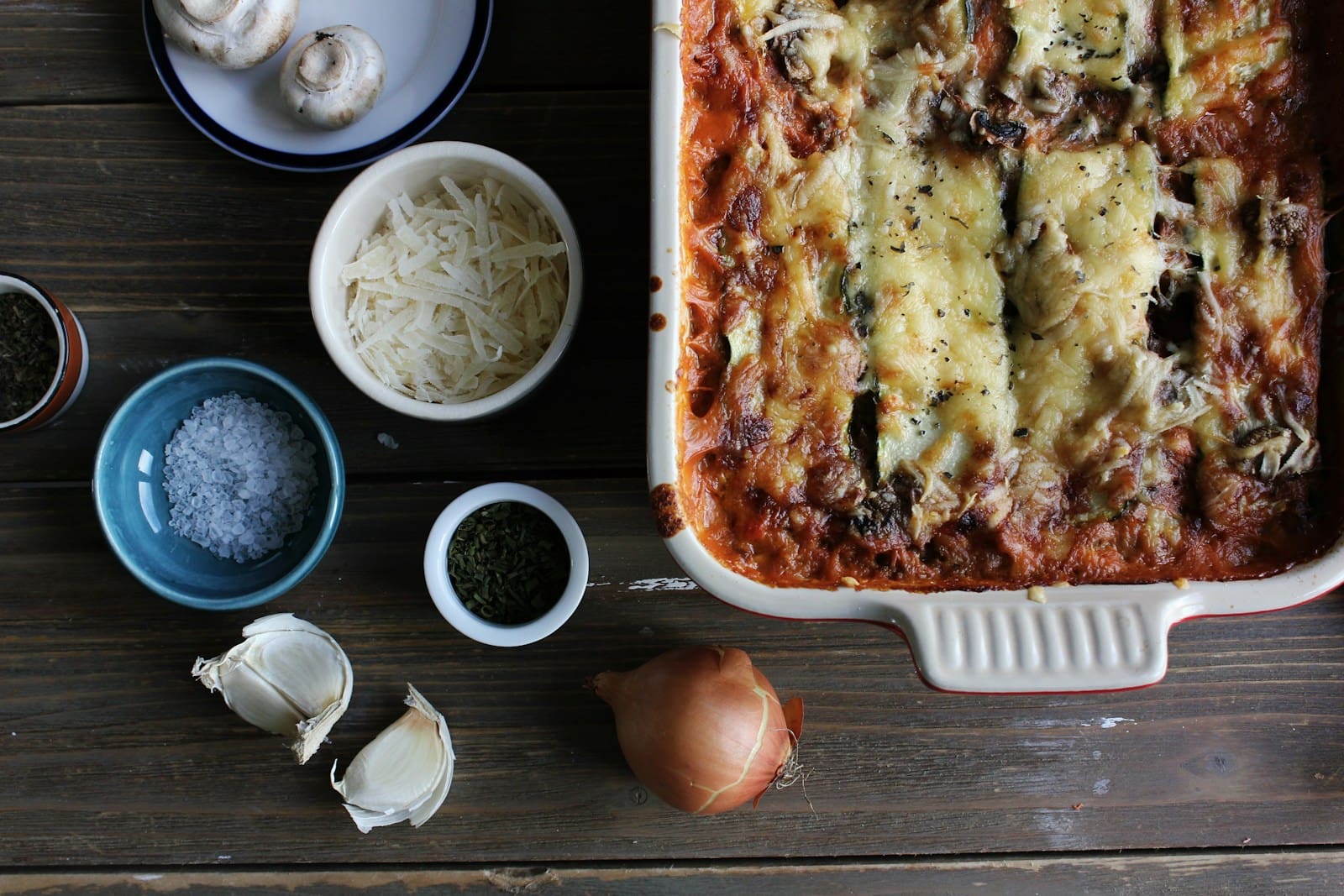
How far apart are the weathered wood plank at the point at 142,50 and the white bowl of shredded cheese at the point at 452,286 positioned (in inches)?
9.9

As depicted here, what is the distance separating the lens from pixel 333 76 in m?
1.41

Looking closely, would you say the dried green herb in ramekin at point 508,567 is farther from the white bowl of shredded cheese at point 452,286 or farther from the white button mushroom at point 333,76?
the white button mushroom at point 333,76

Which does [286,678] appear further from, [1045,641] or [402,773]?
[1045,641]

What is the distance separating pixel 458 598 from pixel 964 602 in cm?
76

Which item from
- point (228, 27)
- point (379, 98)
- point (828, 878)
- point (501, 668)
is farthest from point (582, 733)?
point (228, 27)

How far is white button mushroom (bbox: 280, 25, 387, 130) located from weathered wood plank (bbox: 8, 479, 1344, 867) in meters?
0.60

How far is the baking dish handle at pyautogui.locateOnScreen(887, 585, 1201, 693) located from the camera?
1140mm

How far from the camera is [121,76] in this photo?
5.23 feet

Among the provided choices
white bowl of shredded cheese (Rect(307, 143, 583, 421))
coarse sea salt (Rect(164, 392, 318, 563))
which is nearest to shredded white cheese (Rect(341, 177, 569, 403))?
white bowl of shredded cheese (Rect(307, 143, 583, 421))

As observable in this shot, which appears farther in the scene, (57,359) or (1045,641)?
(57,359)

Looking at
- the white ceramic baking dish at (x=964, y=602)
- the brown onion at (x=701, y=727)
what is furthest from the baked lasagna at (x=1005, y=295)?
the brown onion at (x=701, y=727)

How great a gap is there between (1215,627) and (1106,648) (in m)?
0.55

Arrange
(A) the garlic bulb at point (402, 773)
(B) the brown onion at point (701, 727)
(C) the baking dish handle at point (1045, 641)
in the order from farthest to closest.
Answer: (A) the garlic bulb at point (402, 773) → (B) the brown onion at point (701, 727) → (C) the baking dish handle at point (1045, 641)

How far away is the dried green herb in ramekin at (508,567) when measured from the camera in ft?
4.83
